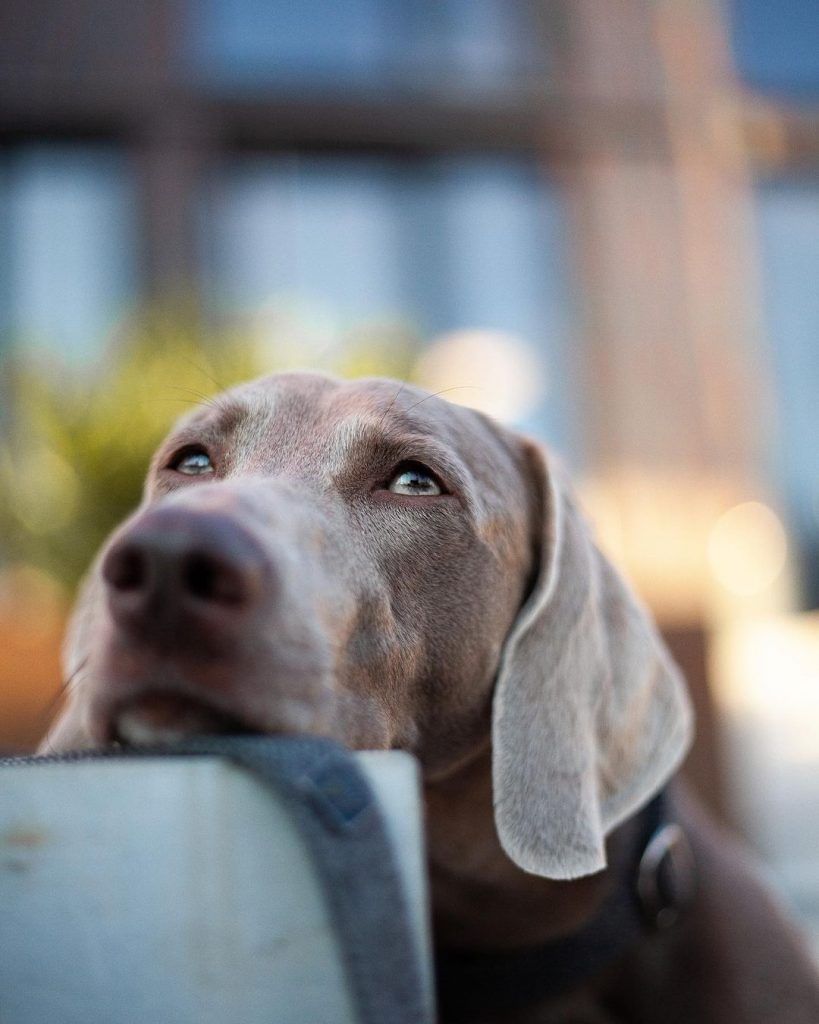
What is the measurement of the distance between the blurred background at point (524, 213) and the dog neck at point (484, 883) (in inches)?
169

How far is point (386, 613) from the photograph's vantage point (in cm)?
138

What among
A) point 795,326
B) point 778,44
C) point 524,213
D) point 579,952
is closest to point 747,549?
point 795,326

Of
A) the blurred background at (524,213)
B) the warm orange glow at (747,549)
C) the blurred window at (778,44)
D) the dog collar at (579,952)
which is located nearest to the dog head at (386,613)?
the dog collar at (579,952)

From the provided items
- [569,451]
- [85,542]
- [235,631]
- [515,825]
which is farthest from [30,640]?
[569,451]

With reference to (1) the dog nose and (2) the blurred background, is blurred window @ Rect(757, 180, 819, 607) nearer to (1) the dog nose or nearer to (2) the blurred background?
(2) the blurred background

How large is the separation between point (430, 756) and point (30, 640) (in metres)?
2.28

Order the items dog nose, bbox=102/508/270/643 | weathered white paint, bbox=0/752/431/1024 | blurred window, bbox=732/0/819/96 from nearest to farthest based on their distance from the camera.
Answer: weathered white paint, bbox=0/752/431/1024
dog nose, bbox=102/508/270/643
blurred window, bbox=732/0/819/96

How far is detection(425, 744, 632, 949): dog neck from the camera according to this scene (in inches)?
63.1

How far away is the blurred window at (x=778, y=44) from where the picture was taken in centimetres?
648

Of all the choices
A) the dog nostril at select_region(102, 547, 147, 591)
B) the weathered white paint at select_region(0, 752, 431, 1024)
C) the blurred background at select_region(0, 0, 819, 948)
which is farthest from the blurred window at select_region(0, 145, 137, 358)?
the weathered white paint at select_region(0, 752, 431, 1024)

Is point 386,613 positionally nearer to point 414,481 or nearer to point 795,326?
point 414,481

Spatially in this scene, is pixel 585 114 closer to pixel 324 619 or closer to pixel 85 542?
pixel 85 542

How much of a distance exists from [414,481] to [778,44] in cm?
614

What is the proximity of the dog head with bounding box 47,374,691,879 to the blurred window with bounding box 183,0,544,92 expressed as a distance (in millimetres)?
5125
